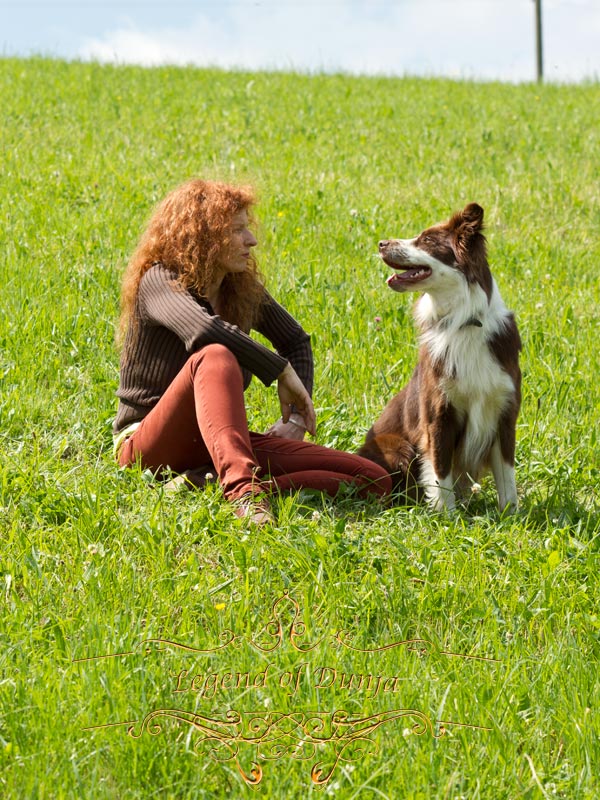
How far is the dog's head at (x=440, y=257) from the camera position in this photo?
4.42 metres

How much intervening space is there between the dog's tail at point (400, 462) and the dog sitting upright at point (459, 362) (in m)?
0.02

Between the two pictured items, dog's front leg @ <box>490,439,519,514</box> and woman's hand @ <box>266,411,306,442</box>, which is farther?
woman's hand @ <box>266,411,306,442</box>

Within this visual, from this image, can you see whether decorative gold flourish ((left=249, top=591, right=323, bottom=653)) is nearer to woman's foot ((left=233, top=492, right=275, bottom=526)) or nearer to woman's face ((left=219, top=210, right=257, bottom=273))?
woman's foot ((left=233, top=492, right=275, bottom=526))

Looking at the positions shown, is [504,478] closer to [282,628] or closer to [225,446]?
[225,446]

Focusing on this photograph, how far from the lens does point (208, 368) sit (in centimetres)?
412

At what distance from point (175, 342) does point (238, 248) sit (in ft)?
1.72

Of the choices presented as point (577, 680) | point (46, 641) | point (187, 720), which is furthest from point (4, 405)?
point (577, 680)

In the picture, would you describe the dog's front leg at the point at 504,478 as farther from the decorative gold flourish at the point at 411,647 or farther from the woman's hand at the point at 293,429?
the decorative gold flourish at the point at 411,647

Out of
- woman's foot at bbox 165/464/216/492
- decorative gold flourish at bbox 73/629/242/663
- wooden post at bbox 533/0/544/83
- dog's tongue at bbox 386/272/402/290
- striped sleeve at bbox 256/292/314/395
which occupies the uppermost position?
wooden post at bbox 533/0/544/83

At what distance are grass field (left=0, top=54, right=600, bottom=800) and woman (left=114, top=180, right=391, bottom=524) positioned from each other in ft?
0.57

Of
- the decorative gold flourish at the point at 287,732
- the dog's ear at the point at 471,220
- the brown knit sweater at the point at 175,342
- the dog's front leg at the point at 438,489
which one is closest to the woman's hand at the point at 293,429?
the brown knit sweater at the point at 175,342

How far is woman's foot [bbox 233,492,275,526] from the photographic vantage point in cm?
398

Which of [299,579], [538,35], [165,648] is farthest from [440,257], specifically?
[538,35]

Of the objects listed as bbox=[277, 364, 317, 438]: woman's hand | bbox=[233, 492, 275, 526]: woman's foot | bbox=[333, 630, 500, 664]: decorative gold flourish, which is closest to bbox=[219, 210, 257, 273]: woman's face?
bbox=[277, 364, 317, 438]: woman's hand
